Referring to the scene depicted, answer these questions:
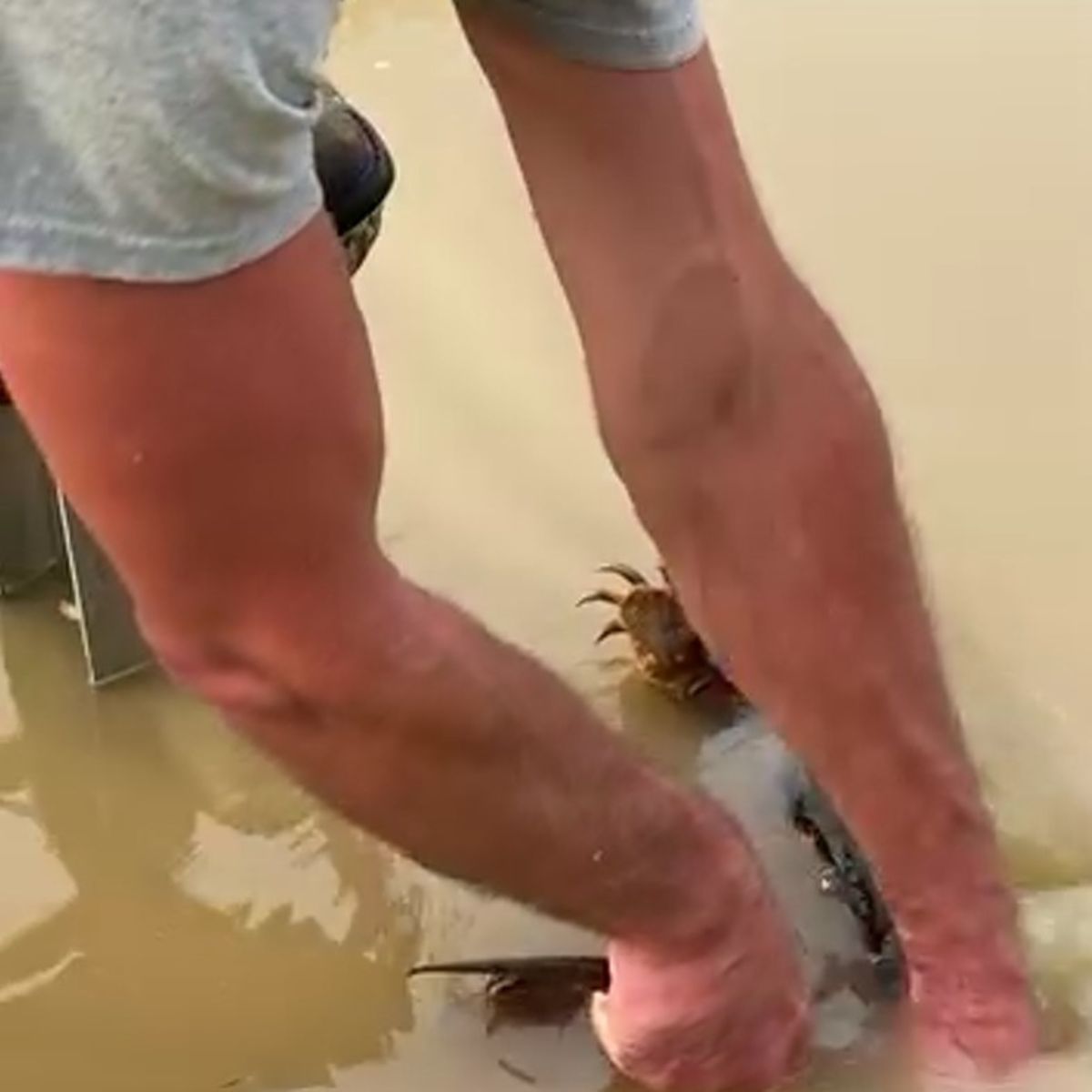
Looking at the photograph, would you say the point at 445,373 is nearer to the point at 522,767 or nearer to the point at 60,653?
the point at 60,653

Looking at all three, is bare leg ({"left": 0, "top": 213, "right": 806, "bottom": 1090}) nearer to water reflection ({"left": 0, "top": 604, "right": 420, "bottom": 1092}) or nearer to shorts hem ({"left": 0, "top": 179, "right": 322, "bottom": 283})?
shorts hem ({"left": 0, "top": 179, "right": 322, "bottom": 283})

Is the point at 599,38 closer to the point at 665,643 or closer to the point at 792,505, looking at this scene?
the point at 792,505

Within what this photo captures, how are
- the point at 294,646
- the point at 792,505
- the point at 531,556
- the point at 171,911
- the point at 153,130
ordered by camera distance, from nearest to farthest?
the point at 153,130
the point at 294,646
the point at 792,505
the point at 171,911
the point at 531,556

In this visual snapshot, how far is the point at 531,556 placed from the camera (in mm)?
1851

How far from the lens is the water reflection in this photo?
5.05 ft

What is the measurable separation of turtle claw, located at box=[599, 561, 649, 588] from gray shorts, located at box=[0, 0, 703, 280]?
728 mm

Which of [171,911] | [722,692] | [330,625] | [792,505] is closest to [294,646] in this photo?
[330,625]

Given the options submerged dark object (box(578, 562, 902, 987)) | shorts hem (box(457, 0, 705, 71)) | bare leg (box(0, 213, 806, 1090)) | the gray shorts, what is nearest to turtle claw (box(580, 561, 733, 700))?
submerged dark object (box(578, 562, 902, 987))

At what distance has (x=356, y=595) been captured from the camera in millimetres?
1196

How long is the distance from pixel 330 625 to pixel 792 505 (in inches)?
13.5

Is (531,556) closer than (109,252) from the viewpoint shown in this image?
No

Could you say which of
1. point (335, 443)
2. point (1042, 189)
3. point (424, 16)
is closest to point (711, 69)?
point (335, 443)

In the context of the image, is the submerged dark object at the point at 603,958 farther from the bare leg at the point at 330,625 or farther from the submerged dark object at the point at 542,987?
the bare leg at the point at 330,625

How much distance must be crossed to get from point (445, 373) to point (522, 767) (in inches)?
30.3
